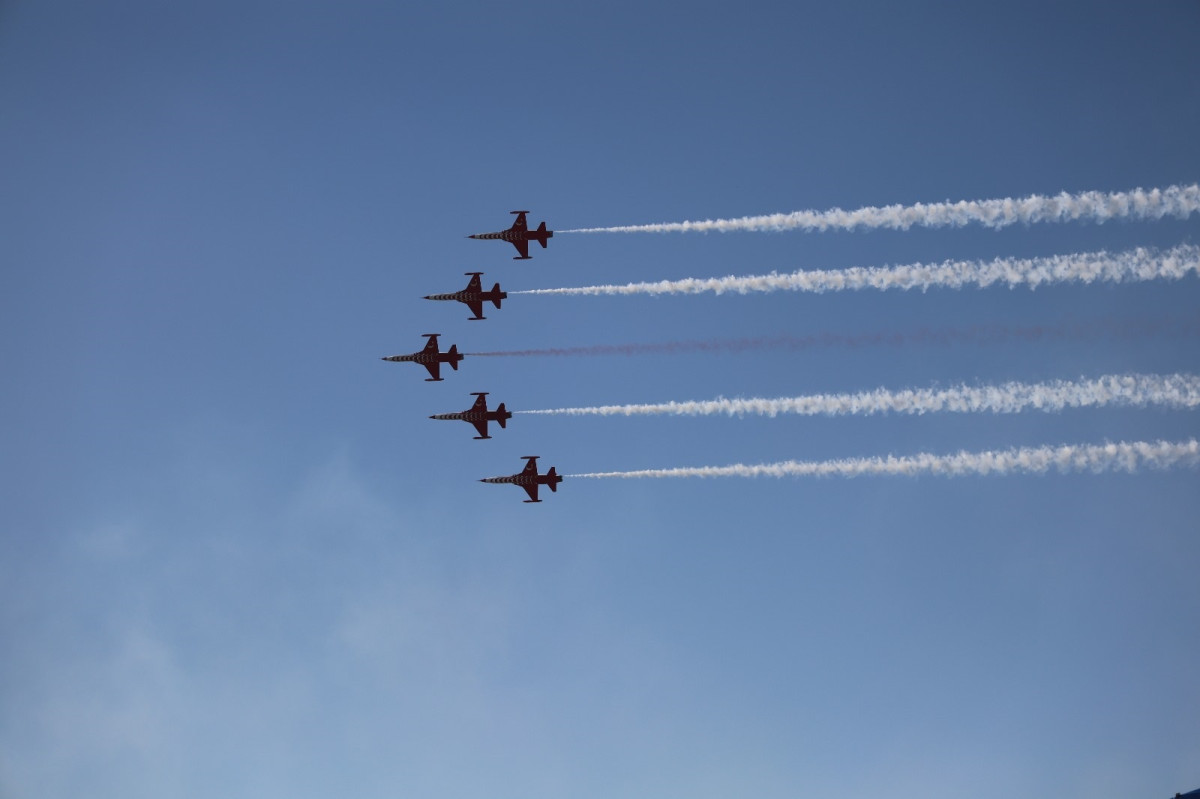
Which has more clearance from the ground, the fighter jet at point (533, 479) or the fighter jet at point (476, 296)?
the fighter jet at point (476, 296)

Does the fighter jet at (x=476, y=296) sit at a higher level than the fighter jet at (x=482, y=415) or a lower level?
higher

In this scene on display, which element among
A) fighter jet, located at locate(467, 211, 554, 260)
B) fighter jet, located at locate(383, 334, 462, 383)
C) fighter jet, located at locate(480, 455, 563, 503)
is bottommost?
fighter jet, located at locate(480, 455, 563, 503)

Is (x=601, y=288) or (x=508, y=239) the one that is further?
(x=508, y=239)

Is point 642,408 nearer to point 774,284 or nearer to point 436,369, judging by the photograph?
point 774,284

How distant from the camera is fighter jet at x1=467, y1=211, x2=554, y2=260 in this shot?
94.7m

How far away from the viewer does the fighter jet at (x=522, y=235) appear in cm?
9469

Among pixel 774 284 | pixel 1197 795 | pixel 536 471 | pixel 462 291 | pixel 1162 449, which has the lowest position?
pixel 1197 795

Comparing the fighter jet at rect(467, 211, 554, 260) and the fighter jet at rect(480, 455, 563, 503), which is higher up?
the fighter jet at rect(467, 211, 554, 260)

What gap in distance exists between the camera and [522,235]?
314 ft

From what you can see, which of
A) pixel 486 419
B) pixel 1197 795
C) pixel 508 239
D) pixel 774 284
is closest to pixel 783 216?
pixel 774 284

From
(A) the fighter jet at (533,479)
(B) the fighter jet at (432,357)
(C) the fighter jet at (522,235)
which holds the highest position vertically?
(C) the fighter jet at (522,235)

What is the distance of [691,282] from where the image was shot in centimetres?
8275

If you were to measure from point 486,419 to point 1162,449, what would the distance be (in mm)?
51798

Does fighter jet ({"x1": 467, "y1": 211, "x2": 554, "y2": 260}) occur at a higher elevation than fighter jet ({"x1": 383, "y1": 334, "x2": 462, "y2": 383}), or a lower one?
higher
